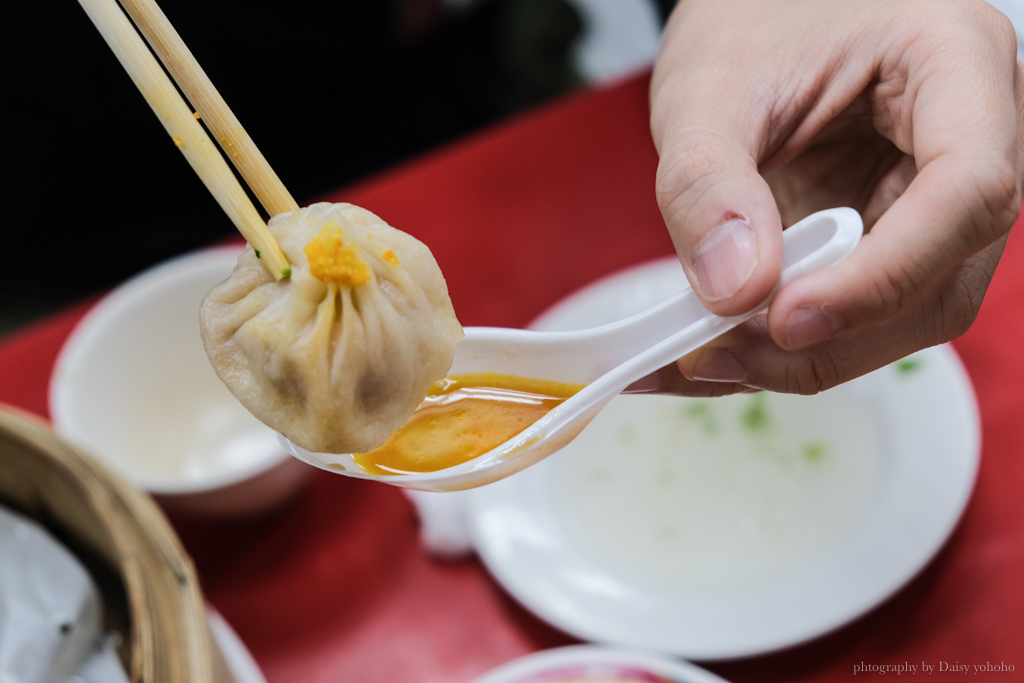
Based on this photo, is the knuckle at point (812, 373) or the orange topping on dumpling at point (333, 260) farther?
the knuckle at point (812, 373)

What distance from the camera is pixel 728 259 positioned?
92cm

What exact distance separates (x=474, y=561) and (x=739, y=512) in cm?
56

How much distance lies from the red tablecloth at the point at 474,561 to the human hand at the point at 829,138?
1.96 feet

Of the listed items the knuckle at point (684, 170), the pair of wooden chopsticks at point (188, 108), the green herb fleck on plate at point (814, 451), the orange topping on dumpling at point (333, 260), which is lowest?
the green herb fleck on plate at point (814, 451)

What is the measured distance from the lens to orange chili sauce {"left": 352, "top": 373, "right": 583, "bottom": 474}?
1101 millimetres

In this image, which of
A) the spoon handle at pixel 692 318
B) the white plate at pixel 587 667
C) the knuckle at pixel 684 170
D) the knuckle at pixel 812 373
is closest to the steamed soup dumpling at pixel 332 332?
the spoon handle at pixel 692 318

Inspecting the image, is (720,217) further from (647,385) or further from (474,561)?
(474,561)

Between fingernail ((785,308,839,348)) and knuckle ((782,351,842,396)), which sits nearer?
fingernail ((785,308,839,348))

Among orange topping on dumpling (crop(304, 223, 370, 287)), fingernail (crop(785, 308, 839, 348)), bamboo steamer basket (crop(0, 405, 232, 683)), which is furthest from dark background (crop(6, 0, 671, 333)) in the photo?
fingernail (crop(785, 308, 839, 348))

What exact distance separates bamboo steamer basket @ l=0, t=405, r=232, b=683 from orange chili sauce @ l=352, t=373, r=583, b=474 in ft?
1.42

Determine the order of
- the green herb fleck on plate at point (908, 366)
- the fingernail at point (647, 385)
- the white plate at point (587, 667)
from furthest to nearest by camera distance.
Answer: the green herb fleck on plate at point (908, 366) → the white plate at point (587, 667) → the fingernail at point (647, 385)

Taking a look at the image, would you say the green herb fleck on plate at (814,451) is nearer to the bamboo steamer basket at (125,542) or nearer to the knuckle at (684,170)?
the knuckle at (684,170)

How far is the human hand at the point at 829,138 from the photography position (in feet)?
2.90

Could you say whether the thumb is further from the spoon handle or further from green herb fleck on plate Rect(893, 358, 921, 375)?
green herb fleck on plate Rect(893, 358, 921, 375)
